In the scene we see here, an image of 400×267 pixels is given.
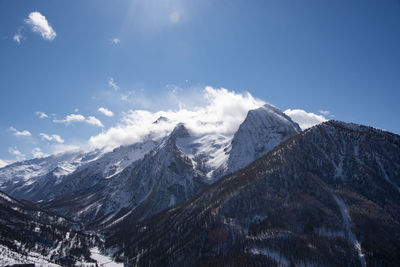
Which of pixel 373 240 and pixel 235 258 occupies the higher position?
pixel 373 240

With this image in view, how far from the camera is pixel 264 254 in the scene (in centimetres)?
19300

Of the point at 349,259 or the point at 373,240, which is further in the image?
the point at 373,240

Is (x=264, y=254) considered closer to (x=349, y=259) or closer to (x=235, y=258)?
(x=235, y=258)

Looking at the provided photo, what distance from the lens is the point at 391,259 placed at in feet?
608

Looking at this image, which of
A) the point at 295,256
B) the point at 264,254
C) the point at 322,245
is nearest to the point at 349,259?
the point at 322,245

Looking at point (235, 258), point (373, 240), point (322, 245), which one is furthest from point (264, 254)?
point (373, 240)

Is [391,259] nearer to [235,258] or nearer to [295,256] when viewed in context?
[295,256]

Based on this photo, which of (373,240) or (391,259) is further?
(373,240)

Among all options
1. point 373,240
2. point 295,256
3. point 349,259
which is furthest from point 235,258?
point 373,240

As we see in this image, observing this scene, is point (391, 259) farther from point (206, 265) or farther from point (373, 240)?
point (206, 265)

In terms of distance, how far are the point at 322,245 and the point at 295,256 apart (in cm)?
1843

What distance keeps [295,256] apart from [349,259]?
2941cm

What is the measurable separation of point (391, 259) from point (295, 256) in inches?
2055

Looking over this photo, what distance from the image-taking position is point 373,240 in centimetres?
19988
